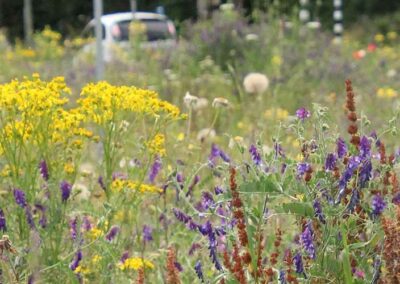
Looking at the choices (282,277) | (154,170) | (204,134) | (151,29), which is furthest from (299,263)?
Result: (151,29)

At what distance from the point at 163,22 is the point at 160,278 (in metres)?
16.0

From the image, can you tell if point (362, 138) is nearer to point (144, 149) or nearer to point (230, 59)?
point (144, 149)

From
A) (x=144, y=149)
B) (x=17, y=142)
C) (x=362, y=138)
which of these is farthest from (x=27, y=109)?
(x=362, y=138)

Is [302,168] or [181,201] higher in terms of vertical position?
[302,168]

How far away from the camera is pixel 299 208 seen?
2.14m

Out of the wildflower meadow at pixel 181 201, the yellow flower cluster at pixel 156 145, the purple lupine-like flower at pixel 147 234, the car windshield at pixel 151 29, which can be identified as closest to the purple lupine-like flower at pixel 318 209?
the wildflower meadow at pixel 181 201

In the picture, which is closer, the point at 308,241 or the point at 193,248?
the point at 308,241

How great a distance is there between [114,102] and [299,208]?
806 millimetres

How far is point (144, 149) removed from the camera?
2.88 meters

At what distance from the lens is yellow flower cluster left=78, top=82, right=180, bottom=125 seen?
276cm

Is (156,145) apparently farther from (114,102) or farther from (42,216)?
(42,216)

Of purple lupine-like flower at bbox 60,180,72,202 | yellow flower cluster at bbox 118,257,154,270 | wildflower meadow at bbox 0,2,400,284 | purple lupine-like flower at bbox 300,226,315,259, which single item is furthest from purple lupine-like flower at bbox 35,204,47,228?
purple lupine-like flower at bbox 300,226,315,259

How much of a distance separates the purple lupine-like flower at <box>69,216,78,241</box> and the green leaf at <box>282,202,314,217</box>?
→ 74 centimetres

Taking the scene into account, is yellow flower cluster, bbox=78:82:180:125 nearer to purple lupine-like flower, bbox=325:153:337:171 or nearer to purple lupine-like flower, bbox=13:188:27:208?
purple lupine-like flower, bbox=13:188:27:208
